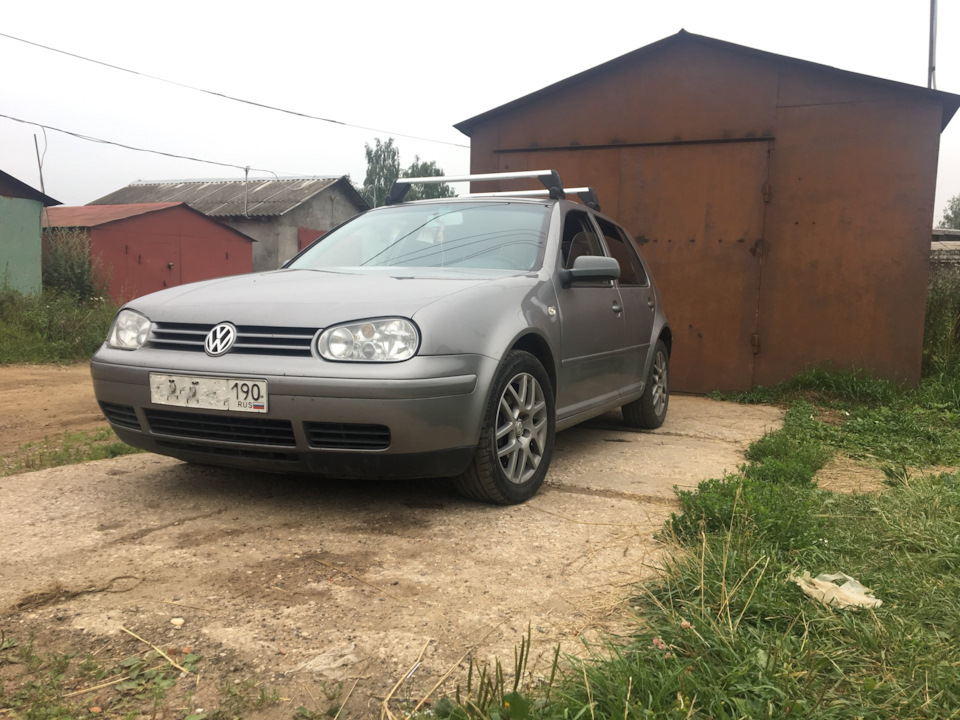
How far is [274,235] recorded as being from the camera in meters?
33.1

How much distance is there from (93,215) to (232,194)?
48.2 feet

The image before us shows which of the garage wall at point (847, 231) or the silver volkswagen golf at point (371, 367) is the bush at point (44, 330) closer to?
the silver volkswagen golf at point (371, 367)

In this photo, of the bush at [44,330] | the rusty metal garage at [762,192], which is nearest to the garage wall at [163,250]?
the bush at [44,330]

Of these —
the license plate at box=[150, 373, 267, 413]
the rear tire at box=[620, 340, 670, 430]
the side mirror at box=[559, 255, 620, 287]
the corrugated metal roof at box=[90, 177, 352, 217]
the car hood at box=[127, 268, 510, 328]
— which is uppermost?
the corrugated metal roof at box=[90, 177, 352, 217]

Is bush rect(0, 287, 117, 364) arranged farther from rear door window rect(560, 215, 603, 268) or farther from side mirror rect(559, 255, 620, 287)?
side mirror rect(559, 255, 620, 287)

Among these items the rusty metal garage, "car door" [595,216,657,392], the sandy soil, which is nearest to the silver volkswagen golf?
"car door" [595,216,657,392]

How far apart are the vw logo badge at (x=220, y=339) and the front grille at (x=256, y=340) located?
2cm

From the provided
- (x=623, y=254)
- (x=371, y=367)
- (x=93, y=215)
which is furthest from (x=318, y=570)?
(x=93, y=215)

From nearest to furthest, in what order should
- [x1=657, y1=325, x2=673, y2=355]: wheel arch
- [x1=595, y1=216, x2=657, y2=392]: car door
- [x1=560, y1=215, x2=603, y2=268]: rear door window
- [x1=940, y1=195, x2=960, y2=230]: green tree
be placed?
[x1=560, y1=215, x2=603, y2=268]: rear door window, [x1=595, y1=216, x2=657, y2=392]: car door, [x1=657, y1=325, x2=673, y2=355]: wheel arch, [x1=940, y1=195, x2=960, y2=230]: green tree

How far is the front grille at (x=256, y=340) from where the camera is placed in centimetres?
312

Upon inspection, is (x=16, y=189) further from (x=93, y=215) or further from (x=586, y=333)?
(x=586, y=333)

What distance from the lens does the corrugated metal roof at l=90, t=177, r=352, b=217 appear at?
33.9 m

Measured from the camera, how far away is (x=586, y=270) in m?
4.19

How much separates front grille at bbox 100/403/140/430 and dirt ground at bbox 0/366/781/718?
0.33 meters
